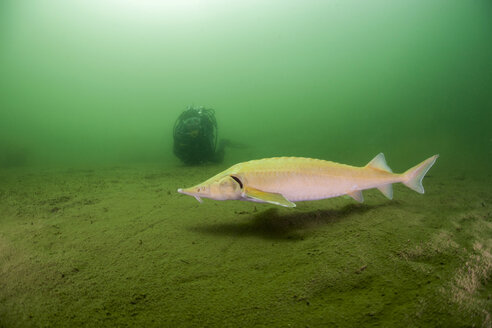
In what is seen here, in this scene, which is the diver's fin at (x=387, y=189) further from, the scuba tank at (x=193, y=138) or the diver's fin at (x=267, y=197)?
the scuba tank at (x=193, y=138)

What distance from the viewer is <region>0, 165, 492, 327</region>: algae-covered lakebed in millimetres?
1286

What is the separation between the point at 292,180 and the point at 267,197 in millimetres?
399

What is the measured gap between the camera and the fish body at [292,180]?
2.22 m

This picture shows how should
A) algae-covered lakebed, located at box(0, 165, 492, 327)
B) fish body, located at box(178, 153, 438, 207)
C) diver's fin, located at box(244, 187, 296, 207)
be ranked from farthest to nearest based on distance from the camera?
fish body, located at box(178, 153, 438, 207) → diver's fin, located at box(244, 187, 296, 207) → algae-covered lakebed, located at box(0, 165, 492, 327)

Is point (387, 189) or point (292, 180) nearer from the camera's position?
point (292, 180)

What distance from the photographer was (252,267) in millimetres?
1771

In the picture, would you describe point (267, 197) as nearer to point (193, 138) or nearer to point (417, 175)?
point (417, 175)

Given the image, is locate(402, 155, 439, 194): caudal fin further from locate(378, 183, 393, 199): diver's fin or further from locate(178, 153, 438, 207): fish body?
locate(378, 183, 393, 199): diver's fin

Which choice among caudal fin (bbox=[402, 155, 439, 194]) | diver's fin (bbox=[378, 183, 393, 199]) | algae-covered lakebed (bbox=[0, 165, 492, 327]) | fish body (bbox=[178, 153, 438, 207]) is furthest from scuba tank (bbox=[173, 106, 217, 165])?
caudal fin (bbox=[402, 155, 439, 194])

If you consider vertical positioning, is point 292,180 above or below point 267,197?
above

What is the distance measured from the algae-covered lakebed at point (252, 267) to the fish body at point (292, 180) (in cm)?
41

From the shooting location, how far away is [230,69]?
247ft

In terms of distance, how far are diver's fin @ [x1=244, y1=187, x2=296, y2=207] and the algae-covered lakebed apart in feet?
1.35

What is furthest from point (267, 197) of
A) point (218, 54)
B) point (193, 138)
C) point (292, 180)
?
point (218, 54)
